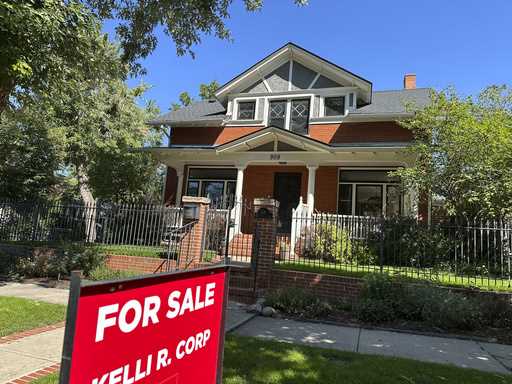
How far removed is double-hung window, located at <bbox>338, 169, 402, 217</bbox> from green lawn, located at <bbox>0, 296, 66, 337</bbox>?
11631mm

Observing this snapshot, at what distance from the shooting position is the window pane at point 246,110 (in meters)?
18.6

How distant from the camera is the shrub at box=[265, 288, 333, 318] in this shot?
8247 mm

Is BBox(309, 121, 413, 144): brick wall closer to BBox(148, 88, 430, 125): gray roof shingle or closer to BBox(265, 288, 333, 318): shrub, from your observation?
BBox(148, 88, 430, 125): gray roof shingle

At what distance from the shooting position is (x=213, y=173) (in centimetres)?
1841

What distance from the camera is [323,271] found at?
32.2 feet

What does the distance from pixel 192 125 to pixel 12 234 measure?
8842 millimetres

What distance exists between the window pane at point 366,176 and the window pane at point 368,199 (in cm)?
28

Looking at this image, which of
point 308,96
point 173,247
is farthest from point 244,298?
point 308,96

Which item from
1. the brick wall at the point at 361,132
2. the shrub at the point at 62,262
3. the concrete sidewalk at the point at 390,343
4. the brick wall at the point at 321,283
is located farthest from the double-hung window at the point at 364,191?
the shrub at the point at 62,262

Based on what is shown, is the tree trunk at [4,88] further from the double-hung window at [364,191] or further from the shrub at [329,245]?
the double-hung window at [364,191]

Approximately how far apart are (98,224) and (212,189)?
6.09 m

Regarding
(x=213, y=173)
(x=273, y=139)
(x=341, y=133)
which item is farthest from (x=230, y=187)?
(x=341, y=133)

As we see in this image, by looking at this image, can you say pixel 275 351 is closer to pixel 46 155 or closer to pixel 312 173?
pixel 312 173

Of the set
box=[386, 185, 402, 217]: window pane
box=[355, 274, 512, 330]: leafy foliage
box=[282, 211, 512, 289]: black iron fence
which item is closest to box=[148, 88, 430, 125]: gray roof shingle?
box=[386, 185, 402, 217]: window pane
